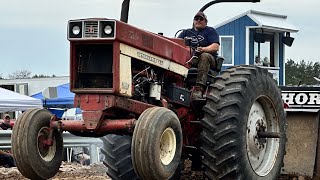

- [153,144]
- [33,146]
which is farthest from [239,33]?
[153,144]

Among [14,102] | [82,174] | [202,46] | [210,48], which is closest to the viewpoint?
[210,48]

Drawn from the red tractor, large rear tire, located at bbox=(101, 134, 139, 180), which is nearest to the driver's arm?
the red tractor

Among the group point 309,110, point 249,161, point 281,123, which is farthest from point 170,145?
point 309,110

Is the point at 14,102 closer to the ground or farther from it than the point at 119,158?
farther from it

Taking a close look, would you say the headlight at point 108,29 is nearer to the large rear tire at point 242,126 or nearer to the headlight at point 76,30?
the headlight at point 76,30

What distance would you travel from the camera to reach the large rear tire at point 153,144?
20.0ft

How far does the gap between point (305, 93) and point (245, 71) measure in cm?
197

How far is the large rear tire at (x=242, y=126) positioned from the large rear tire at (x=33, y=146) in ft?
5.00

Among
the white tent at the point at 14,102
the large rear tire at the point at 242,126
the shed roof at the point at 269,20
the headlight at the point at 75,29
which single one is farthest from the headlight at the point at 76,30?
the shed roof at the point at 269,20

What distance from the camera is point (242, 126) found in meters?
7.12

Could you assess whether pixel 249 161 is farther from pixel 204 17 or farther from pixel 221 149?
pixel 204 17

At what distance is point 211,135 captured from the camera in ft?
23.0

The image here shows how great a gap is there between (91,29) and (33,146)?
4.00 ft

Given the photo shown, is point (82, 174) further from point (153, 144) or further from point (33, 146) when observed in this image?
point (153, 144)
